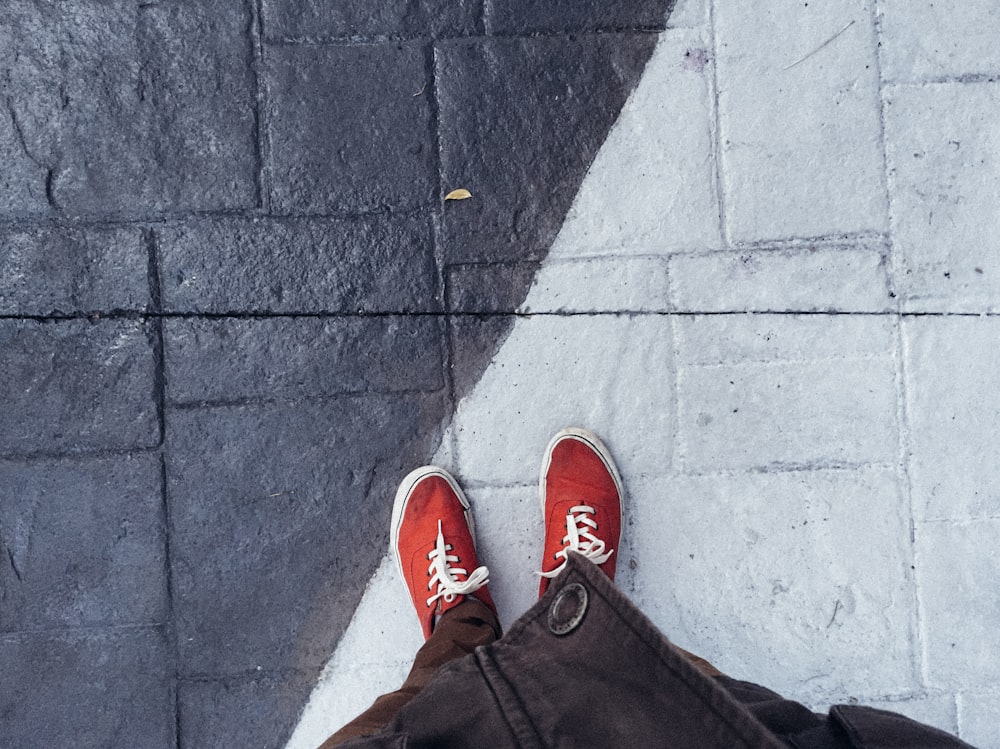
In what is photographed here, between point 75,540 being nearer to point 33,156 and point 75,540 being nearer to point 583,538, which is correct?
point 33,156

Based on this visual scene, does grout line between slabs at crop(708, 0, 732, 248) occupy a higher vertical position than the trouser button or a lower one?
higher

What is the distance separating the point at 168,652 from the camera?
2242 millimetres

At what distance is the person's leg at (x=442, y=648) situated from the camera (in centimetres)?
187

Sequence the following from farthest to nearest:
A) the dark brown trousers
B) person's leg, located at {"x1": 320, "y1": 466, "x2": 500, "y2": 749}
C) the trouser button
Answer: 1. person's leg, located at {"x1": 320, "y1": 466, "x2": 500, "y2": 749}
2. the dark brown trousers
3. the trouser button

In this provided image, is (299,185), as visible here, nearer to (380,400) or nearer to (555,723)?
(380,400)

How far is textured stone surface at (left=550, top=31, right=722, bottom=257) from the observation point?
224cm

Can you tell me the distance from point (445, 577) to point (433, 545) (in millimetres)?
99

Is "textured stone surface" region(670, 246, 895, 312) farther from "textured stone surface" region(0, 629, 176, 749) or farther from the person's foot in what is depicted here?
"textured stone surface" region(0, 629, 176, 749)

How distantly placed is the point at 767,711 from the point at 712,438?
0.87 metres

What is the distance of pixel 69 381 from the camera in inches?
87.9

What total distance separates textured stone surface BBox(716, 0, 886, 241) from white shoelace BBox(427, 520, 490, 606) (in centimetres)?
128

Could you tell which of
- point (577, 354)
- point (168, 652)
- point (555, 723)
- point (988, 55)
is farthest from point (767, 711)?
point (988, 55)

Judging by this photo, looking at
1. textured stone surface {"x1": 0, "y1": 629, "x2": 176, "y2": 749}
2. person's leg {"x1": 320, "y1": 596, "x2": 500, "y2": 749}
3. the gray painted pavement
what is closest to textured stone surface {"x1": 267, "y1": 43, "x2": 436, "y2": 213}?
the gray painted pavement

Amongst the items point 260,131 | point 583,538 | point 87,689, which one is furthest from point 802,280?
point 87,689
